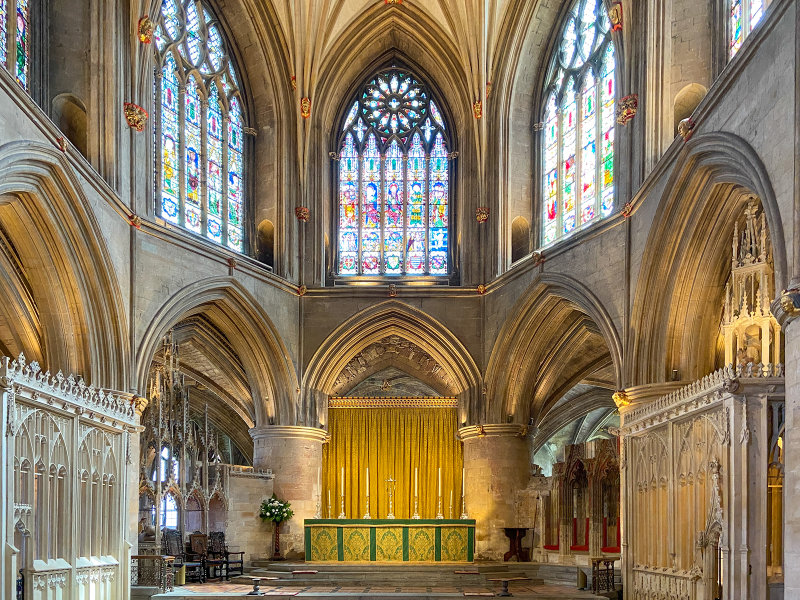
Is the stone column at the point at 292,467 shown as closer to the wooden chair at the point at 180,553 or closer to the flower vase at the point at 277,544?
the flower vase at the point at 277,544

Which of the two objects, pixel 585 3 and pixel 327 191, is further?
pixel 327 191

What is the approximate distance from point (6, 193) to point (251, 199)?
335 inches

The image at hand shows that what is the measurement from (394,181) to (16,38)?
10.3 meters

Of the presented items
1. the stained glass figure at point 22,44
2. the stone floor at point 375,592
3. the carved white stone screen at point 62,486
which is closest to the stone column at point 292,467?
the stone floor at point 375,592

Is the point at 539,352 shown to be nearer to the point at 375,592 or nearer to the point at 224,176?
the point at 375,592

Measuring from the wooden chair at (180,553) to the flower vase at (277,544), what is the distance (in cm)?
256

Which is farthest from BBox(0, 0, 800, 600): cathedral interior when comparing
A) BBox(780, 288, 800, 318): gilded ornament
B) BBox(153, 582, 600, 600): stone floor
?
BBox(153, 582, 600, 600): stone floor

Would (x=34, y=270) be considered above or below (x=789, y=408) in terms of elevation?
above

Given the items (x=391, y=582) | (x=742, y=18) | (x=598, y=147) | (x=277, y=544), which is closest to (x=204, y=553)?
(x=277, y=544)

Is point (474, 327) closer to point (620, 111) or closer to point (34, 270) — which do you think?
point (620, 111)

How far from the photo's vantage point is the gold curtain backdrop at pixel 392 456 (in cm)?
2550

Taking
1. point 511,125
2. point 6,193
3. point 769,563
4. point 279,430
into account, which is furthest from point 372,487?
point 769,563

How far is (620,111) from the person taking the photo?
18.2m

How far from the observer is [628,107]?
1802cm
